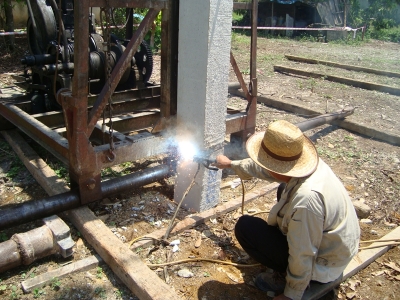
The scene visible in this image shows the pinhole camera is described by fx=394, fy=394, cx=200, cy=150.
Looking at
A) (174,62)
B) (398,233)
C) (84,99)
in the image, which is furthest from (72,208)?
(398,233)

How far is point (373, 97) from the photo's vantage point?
8242 millimetres

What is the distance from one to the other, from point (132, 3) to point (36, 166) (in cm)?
214

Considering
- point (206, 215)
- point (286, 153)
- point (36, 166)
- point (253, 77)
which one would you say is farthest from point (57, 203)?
point (253, 77)

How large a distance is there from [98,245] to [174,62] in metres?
1.85

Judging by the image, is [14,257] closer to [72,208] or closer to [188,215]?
[72,208]

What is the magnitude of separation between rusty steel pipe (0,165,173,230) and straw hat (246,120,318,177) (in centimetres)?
170

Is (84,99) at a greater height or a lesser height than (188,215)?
greater

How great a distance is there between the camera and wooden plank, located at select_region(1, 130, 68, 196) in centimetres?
392

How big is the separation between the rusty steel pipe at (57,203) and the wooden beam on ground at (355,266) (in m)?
1.90

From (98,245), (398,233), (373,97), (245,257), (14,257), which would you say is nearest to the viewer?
(14,257)

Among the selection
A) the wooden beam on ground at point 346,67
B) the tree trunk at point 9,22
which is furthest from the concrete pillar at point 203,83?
the tree trunk at point 9,22

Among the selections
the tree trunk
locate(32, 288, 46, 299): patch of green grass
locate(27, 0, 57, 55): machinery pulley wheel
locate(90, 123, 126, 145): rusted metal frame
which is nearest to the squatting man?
locate(32, 288, 46, 299): patch of green grass

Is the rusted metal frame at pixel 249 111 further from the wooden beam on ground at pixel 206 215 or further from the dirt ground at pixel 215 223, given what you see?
the wooden beam on ground at pixel 206 215

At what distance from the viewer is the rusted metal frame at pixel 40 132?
12.3 ft
